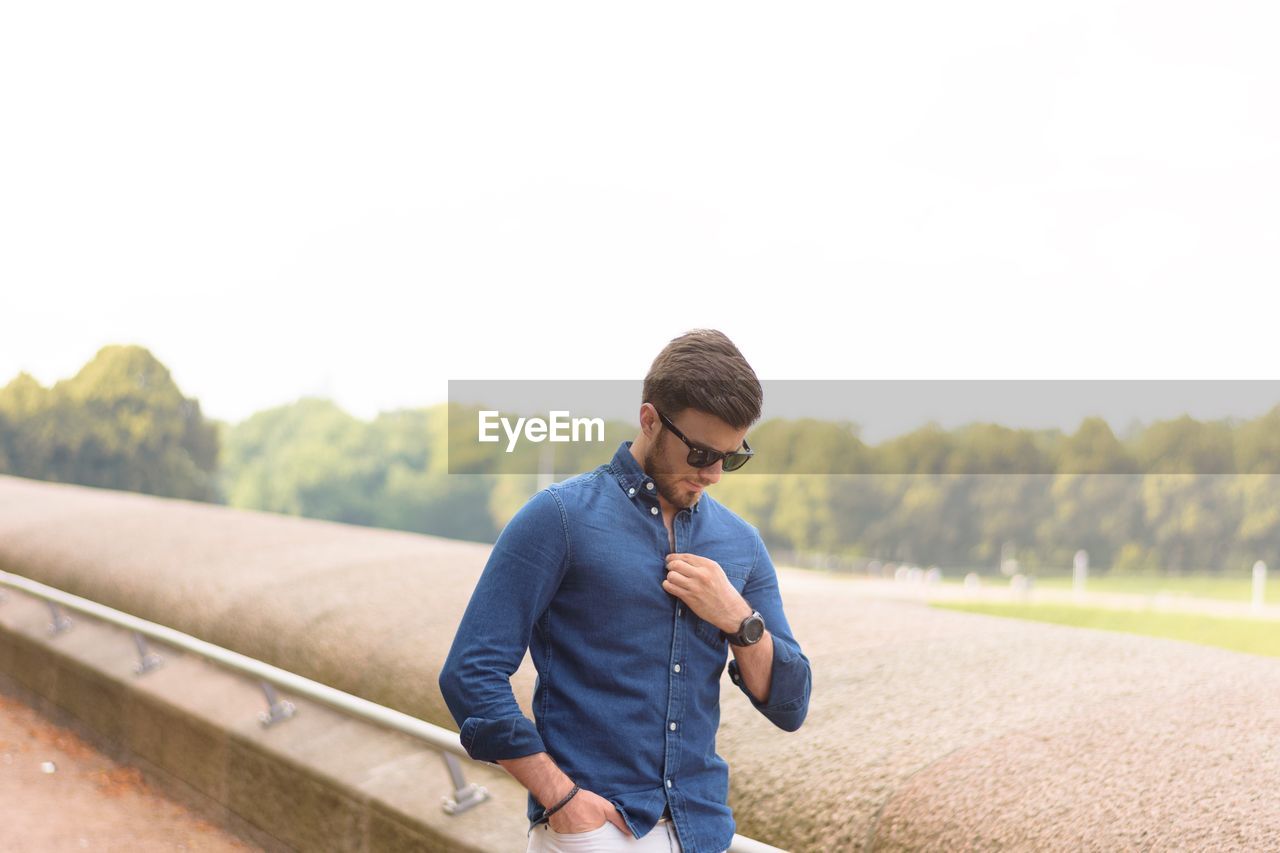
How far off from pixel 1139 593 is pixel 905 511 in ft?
40.0

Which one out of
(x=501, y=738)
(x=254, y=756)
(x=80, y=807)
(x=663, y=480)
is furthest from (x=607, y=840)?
(x=80, y=807)

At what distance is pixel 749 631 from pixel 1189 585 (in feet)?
198

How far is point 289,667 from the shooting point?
569cm

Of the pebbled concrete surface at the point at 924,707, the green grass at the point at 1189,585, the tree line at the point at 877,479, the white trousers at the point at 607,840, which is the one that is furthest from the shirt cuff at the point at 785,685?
the green grass at the point at 1189,585

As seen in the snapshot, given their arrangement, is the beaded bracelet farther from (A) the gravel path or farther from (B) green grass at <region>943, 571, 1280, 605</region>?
(B) green grass at <region>943, 571, 1280, 605</region>

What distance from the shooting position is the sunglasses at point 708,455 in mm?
1783

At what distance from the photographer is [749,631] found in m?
1.78

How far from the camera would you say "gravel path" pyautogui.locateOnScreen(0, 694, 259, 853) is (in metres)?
4.58

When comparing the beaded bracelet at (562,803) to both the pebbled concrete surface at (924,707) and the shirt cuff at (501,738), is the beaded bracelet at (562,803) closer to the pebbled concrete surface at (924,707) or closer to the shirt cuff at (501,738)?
the shirt cuff at (501,738)

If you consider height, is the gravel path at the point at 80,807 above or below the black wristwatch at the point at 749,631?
below

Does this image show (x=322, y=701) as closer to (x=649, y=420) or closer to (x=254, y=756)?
(x=254, y=756)

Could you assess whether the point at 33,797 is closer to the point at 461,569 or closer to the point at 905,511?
the point at 461,569

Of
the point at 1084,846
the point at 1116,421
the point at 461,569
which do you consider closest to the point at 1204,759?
the point at 1084,846

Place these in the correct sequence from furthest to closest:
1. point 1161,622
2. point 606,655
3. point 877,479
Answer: point 877,479 → point 1161,622 → point 606,655
